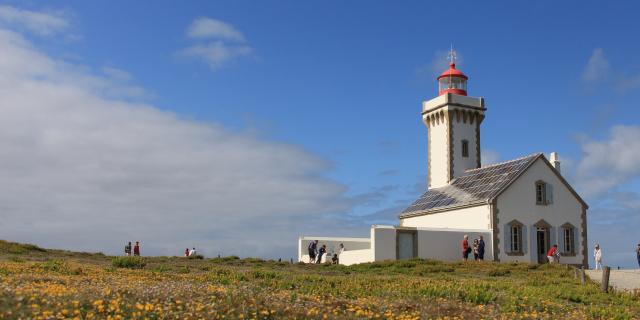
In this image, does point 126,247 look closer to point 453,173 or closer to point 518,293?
point 453,173

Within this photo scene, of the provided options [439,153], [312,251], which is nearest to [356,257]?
[312,251]

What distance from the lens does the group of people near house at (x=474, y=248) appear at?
38312 millimetres

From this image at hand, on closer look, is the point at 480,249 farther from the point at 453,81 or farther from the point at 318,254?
the point at 453,81

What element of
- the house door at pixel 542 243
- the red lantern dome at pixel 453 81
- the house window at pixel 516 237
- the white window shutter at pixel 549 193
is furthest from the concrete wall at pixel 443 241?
the red lantern dome at pixel 453 81

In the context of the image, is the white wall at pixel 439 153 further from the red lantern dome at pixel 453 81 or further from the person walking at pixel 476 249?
the person walking at pixel 476 249

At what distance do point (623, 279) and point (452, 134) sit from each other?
68.6 ft

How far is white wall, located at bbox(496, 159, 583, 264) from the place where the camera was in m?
40.3

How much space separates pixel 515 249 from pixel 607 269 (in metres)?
19.5

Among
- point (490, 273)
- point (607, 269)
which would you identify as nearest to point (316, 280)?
point (607, 269)

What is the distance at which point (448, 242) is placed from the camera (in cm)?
3988

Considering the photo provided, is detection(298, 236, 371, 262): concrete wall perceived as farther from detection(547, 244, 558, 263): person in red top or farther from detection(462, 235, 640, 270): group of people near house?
detection(547, 244, 558, 263): person in red top

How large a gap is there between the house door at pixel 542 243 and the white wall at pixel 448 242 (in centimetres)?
366

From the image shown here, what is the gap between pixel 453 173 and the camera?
47750 millimetres

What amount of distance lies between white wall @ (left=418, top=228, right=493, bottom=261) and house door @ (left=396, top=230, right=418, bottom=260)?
2.41ft
